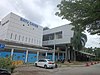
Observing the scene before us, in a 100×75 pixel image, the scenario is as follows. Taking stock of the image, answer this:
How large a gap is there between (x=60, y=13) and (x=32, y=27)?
92.1 feet

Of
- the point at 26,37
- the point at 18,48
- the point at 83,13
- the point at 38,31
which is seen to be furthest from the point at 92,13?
the point at 38,31

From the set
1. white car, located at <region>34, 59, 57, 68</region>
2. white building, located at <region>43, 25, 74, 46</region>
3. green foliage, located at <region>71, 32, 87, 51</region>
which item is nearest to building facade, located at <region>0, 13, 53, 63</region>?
white building, located at <region>43, 25, 74, 46</region>

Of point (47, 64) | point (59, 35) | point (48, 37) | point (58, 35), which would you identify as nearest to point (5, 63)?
point (47, 64)

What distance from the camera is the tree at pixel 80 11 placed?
10837 mm

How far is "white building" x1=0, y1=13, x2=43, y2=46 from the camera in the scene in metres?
34.2

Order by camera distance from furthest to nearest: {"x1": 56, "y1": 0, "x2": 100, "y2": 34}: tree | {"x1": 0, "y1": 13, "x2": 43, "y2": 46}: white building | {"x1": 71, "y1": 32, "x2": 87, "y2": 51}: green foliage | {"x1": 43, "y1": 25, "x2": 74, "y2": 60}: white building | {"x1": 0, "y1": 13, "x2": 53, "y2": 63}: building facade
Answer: {"x1": 71, "y1": 32, "x2": 87, "y2": 51}: green foliage → {"x1": 43, "y1": 25, "x2": 74, "y2": 60}: white building → {"x1": 0, "y1": 13, "x2": 43, "y2": 46}: white building → {"x1": 0, "y1": 13, "x2": 53, "y2": 63}: building facade → {"x1": 56, "y1": 0, "x2": 100, "y2": 34}: tree

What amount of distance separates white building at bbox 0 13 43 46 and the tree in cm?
2285

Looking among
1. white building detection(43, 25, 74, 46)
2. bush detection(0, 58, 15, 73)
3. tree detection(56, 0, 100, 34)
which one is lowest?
bush detection(0, 58, 15, 73)

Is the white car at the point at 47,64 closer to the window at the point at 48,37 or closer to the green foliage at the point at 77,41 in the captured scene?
the green foliage at the point at 77,41

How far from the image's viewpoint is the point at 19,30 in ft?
120

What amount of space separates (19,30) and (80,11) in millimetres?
26509

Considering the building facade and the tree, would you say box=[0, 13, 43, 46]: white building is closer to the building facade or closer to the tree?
the building facade

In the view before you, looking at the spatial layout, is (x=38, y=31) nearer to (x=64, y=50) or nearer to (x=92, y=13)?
(x=64, y=50)

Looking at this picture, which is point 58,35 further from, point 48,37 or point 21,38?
point 21,38
